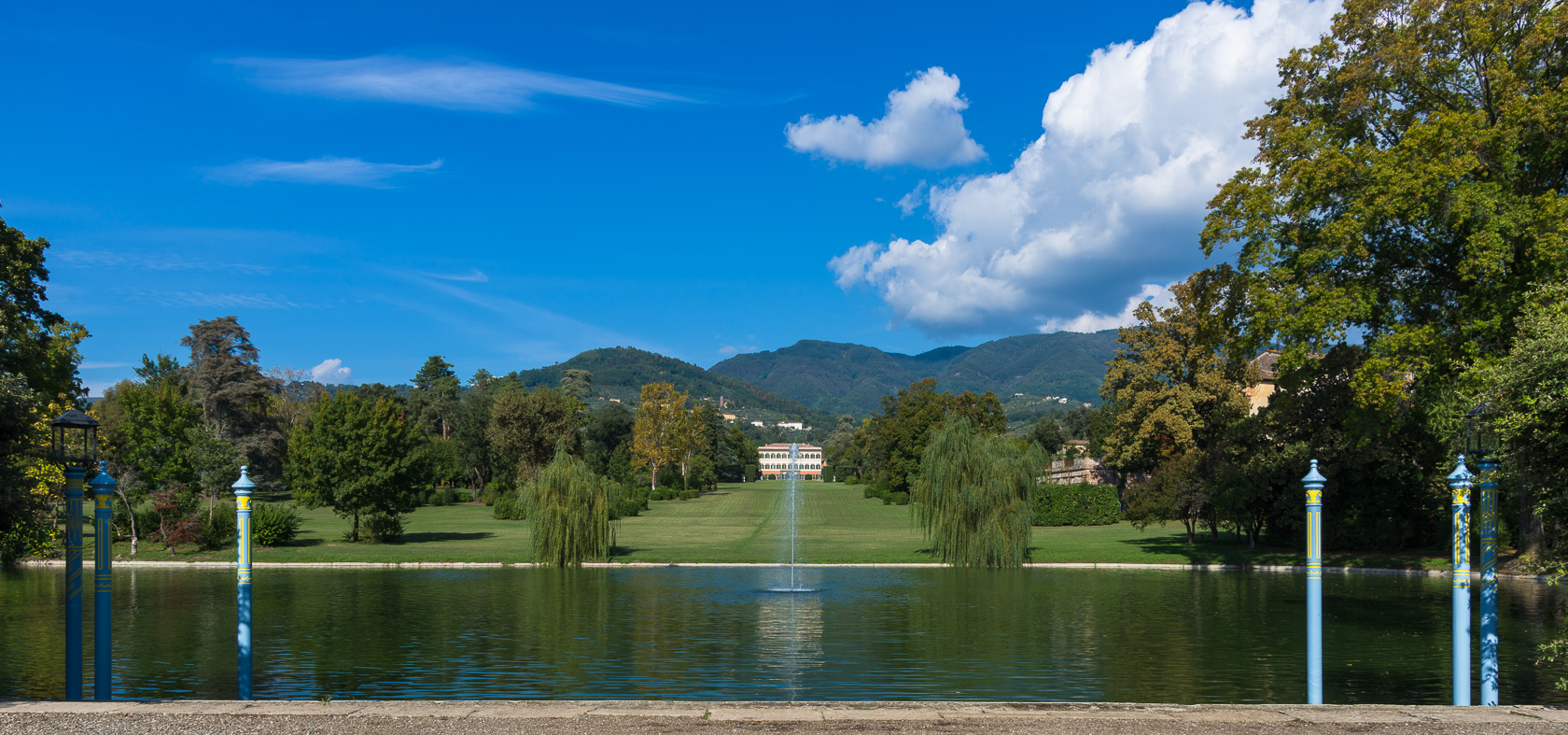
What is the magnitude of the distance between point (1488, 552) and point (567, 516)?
23.5 meters

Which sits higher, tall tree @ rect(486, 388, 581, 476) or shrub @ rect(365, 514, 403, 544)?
tall tree @ rect(486, 388, 581, 476)

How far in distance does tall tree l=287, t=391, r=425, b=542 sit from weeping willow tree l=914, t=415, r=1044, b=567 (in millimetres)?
19941

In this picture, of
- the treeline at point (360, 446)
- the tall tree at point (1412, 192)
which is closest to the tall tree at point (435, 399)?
the treeline at point (360, 446)

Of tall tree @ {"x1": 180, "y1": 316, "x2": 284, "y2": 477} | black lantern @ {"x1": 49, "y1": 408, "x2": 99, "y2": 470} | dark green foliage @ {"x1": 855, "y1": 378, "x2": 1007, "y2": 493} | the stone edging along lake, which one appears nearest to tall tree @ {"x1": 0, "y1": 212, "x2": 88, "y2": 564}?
black lantern @ {"x1": 49, "y1": 408, "x2": 99, "y2": 470}

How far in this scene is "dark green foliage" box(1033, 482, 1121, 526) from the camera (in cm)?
4688

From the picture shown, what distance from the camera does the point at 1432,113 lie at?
21.3 meters

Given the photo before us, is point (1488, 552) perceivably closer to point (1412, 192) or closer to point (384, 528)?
point (1412, 192)

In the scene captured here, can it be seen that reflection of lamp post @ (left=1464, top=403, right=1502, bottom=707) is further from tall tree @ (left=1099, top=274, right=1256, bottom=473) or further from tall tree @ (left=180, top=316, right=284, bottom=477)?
Result: tall tree @ (left=180, top=316, right=284, bottom=477)

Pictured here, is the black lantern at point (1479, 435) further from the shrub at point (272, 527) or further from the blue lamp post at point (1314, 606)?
the shrub at point (272, 527)

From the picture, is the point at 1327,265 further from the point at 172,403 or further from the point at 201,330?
the point at 201,330

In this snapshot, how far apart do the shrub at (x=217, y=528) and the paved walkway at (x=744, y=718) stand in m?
26.2

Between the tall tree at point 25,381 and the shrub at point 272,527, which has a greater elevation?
the tall tree at point 25,381

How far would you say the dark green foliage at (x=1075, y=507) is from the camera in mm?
46875

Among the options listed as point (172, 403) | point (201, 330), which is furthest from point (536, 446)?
point (201, 330)
